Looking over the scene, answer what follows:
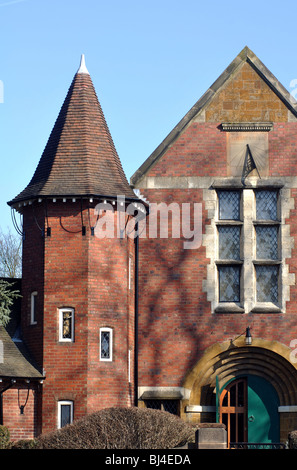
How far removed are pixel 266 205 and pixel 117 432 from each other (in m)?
8.62

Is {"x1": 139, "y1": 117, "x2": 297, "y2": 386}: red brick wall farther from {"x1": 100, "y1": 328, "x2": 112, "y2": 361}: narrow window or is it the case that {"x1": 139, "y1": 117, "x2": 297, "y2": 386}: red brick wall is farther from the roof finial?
the roof finial

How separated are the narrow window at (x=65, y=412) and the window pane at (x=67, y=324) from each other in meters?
1.62

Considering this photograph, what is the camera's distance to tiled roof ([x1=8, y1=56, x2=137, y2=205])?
85.4 ft

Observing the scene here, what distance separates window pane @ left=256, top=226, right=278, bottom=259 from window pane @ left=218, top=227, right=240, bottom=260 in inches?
21.7

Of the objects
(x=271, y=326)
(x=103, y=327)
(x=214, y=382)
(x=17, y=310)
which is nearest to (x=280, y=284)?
(x=271, y=326)

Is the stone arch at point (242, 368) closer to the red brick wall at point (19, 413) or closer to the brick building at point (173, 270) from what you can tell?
the brick building at point (173, 270)

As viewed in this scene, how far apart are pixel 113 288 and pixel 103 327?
40.1 inches

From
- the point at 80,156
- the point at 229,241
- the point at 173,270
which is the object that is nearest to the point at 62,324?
the point at 173,270

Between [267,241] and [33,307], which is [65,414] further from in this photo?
[267,241]

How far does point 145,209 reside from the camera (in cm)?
2691

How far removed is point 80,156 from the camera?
26.7 m

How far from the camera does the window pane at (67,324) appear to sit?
83.3 feet

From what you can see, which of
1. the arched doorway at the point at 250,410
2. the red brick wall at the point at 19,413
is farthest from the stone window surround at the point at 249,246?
the red brick wall at the point at 19,413
